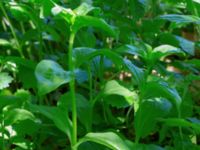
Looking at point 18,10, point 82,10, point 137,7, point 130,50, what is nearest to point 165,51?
point 130,50

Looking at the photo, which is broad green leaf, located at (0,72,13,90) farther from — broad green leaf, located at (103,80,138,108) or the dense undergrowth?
broad green leaf, located at (103,80,138,108)

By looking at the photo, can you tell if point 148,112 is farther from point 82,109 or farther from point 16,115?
point 16,115

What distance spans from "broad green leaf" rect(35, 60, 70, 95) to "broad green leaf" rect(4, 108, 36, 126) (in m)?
0.15

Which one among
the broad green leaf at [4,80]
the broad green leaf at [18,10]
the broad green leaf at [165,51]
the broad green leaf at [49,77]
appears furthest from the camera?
the broad green leaf at [18,10]

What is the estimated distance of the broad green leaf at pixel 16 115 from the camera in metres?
0.80

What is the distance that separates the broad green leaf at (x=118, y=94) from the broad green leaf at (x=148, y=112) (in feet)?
0.10

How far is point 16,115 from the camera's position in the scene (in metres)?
0.81

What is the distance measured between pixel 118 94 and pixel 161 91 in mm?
89

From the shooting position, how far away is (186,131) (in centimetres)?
94

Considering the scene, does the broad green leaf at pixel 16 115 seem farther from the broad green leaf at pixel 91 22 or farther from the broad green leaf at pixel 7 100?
the broad green leaf at pixel 91 22

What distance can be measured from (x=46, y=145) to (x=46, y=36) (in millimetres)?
346

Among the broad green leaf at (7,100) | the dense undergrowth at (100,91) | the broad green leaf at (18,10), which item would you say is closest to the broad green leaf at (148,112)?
the dense undergrowth at (100,91)

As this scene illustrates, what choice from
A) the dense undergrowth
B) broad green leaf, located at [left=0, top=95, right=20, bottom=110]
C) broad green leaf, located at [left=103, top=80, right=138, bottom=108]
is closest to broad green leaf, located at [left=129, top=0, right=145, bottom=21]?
the dense undergrowth

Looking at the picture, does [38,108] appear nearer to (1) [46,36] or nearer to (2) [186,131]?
(2) [186,131]
